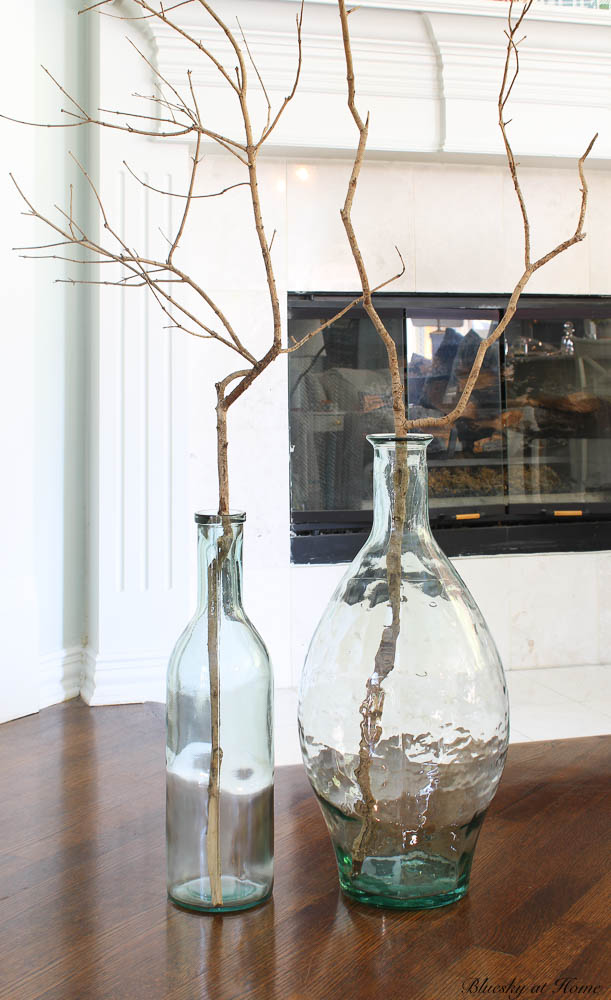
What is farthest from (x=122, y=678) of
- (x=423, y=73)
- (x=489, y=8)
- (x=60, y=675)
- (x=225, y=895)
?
(x=489, y=8)

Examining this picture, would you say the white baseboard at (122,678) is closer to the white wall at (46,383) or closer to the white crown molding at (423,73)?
the white wall at (46,383)

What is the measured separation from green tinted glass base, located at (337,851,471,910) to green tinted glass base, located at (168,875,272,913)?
0.07 m

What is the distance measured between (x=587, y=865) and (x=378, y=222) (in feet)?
8.94

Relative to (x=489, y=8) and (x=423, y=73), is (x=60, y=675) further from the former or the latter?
(x=489, y=8)

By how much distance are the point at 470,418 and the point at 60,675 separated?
1679 mm

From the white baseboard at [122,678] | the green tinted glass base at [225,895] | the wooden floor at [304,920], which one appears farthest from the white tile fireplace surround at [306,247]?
the green tinted glass base at [225,895]

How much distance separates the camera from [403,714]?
0.58 m

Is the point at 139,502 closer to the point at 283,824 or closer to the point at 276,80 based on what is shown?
the point at 276,80

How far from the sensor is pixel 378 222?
10.2 feet

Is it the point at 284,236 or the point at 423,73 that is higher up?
the point at 423,73

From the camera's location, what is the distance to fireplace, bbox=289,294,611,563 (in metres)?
3.06

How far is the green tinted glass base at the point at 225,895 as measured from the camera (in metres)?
0.61

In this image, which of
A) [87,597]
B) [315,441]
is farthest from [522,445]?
[87,597]

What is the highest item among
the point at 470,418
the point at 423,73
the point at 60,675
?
the point at 423,73
